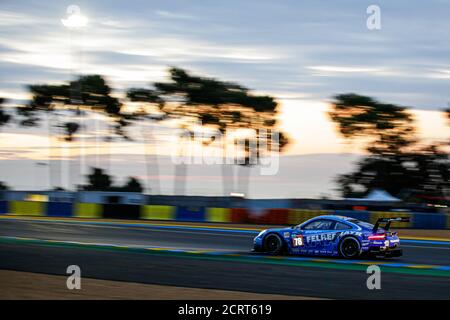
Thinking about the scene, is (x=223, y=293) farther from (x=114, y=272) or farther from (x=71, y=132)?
(x=71, y=132)

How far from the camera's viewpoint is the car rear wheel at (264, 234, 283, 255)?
1773cm

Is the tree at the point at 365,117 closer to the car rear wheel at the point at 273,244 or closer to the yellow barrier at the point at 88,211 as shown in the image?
the yellow barrier at the point at 88,211

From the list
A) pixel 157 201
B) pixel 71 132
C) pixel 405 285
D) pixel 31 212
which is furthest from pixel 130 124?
pixel 405 285

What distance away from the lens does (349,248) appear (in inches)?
671

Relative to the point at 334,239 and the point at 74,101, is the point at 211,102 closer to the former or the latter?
the point at 74,101

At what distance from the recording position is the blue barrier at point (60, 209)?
37.5 metres

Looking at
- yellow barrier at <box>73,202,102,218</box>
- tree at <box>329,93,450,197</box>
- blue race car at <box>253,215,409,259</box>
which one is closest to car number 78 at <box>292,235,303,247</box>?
blue race car at <box>253,215,409,259</box>

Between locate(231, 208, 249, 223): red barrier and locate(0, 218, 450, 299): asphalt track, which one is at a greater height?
locate(231, 208, 249, 223): red barrier

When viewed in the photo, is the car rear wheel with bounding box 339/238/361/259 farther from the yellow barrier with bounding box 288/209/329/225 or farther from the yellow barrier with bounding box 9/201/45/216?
the yellow barrier with bounding box 9/201/45/216

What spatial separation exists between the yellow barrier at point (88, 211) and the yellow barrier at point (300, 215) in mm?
9526

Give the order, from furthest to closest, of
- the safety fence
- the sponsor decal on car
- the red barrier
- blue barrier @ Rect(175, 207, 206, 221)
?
blue barrier @ Rect(175, 207, 206, 221) < the red barrier < the safety fence < the sponsor decal on car

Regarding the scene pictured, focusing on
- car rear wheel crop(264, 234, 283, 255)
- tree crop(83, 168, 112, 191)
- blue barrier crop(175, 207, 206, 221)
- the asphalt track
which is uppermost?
tree crop(83, 168, 112, 191)

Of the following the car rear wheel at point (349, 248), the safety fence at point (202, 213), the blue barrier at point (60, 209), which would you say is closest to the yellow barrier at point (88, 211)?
the safety fence at point (202, 213)
